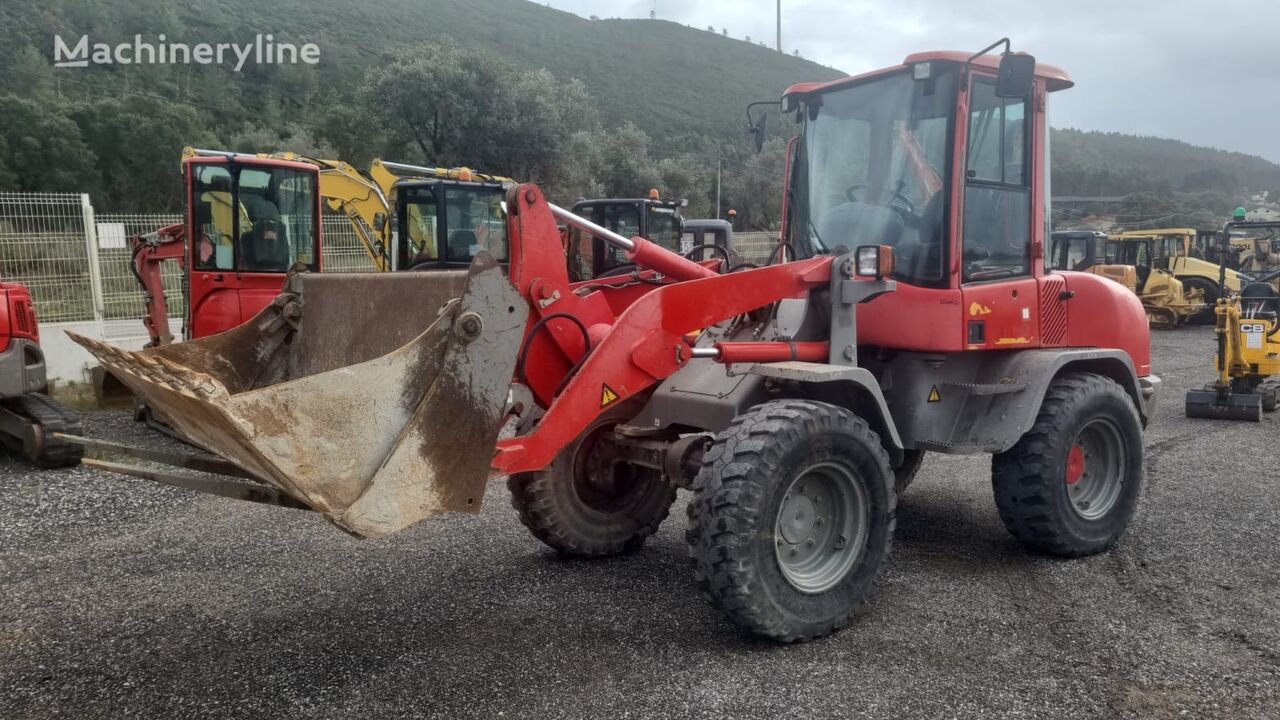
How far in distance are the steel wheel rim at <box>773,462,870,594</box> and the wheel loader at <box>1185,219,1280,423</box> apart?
7.74m

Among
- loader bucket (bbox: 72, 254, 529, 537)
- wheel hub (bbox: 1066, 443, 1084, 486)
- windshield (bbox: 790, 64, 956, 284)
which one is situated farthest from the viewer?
wheel hub (bbox: 1066, 443, 1084, 486)

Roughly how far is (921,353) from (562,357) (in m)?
1.98

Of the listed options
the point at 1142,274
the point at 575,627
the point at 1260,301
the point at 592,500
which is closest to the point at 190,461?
the point at 575,627

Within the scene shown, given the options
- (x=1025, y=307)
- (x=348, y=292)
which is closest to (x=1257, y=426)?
(x=1025, y=307)

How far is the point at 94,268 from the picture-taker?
11.5 m

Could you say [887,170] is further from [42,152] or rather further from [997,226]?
[42,152]

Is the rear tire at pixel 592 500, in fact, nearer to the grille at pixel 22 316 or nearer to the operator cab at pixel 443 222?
the grille at pixel 22 316

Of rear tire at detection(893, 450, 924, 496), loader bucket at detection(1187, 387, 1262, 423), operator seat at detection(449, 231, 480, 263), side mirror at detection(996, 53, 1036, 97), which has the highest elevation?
side mirror at detection(996, 53, 1036, 97)

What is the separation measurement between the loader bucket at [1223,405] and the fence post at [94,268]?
42.5 feet

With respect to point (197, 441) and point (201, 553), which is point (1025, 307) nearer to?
point (197, 441)

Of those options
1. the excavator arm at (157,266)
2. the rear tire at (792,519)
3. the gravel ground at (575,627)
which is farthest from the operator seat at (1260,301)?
the excavator arm at (157,266)

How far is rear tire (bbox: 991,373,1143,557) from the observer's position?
4871 millimetres

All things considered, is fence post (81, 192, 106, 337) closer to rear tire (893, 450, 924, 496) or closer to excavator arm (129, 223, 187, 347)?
excavator arm (129, 223, 187, 347)

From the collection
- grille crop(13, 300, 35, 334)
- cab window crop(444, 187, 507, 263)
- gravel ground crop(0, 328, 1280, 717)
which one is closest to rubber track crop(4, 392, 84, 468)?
grille crop(13, 300, 35, 334)
